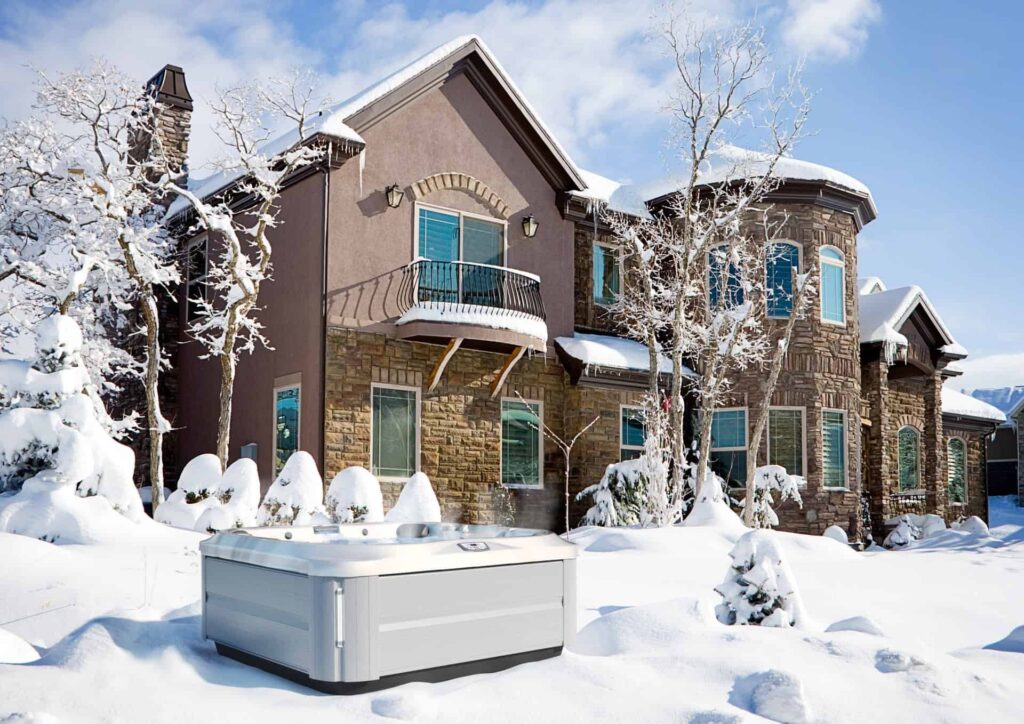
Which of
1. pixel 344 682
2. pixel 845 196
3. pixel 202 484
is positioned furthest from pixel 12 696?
pixel 845 196

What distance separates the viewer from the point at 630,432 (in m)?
17.2

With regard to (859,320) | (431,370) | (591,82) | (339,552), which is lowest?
(339,552)

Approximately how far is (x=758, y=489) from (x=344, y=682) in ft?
41.6

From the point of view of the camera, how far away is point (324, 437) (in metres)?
14.0

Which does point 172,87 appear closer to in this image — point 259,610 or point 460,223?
point 460,223

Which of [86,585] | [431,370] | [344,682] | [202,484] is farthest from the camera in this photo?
[431,370]

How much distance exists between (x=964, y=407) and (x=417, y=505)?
1719 centimetres

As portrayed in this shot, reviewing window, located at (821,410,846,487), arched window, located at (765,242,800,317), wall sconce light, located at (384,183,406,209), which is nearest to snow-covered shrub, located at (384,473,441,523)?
wall sconce light, located at (384,183,406,209)

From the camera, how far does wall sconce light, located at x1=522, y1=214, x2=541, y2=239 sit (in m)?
16.4

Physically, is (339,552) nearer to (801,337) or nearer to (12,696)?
(12,696)

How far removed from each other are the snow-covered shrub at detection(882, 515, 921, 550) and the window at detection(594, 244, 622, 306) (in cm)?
685

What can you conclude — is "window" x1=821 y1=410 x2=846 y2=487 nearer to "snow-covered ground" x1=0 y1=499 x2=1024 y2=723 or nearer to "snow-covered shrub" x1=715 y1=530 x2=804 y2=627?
"snow-covered ground" x1=0 y1=499 x2=1024 y2=723

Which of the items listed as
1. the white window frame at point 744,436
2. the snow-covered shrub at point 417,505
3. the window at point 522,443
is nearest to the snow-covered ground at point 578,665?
the snow-covered shrub at point 417,505

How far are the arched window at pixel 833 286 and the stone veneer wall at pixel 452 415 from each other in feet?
16.8
